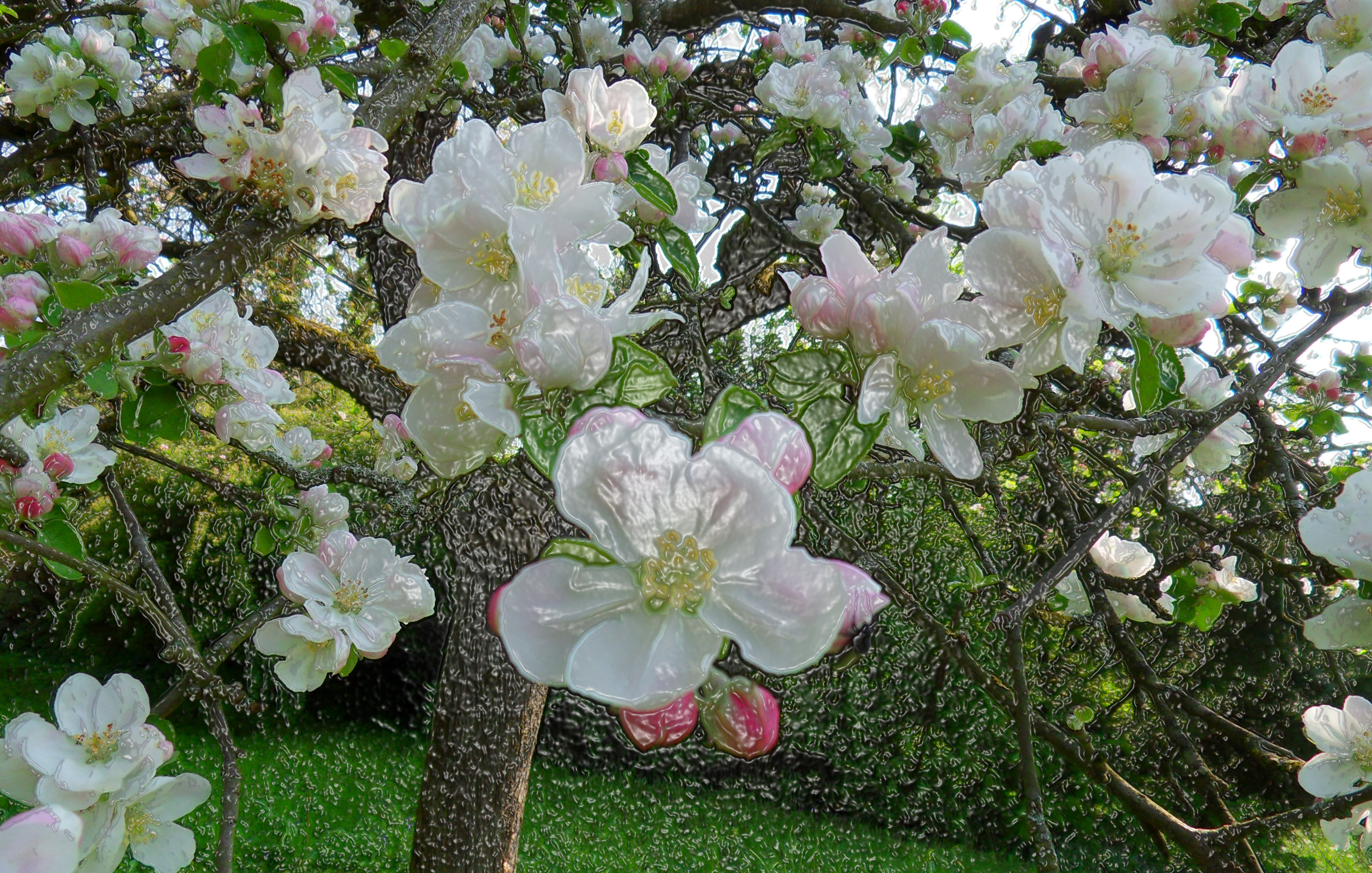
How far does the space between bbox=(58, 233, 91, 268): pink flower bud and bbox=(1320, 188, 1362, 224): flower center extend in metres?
1.51

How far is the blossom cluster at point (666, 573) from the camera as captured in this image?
43cm

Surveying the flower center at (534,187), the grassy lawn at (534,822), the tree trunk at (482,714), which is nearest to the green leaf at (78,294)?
the flower center at (534,187)

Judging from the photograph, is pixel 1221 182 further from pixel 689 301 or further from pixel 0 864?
pixel 0 864

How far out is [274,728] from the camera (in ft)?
19.4

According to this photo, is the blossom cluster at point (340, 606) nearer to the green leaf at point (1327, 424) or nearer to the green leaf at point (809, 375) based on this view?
the green leaf at point (809, 375)

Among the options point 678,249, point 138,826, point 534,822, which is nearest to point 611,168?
point 678,249

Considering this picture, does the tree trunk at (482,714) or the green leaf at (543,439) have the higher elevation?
the green leaf at (543,439)

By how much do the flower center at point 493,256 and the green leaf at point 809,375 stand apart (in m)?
0.20

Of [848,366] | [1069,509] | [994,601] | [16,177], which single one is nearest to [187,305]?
[848,366]

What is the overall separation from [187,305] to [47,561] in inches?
24.4

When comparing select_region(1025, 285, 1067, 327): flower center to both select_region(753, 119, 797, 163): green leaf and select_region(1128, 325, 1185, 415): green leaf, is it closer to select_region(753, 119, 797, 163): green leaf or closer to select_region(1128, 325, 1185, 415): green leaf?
select_region(1128, 325, 1185, 415): green leaf

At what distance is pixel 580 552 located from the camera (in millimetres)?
481

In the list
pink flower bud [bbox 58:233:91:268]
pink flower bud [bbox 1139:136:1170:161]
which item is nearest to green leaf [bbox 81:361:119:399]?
pink flower bud [bbox 58:233:91:268]

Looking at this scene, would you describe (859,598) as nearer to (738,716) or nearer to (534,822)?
(738,716)
